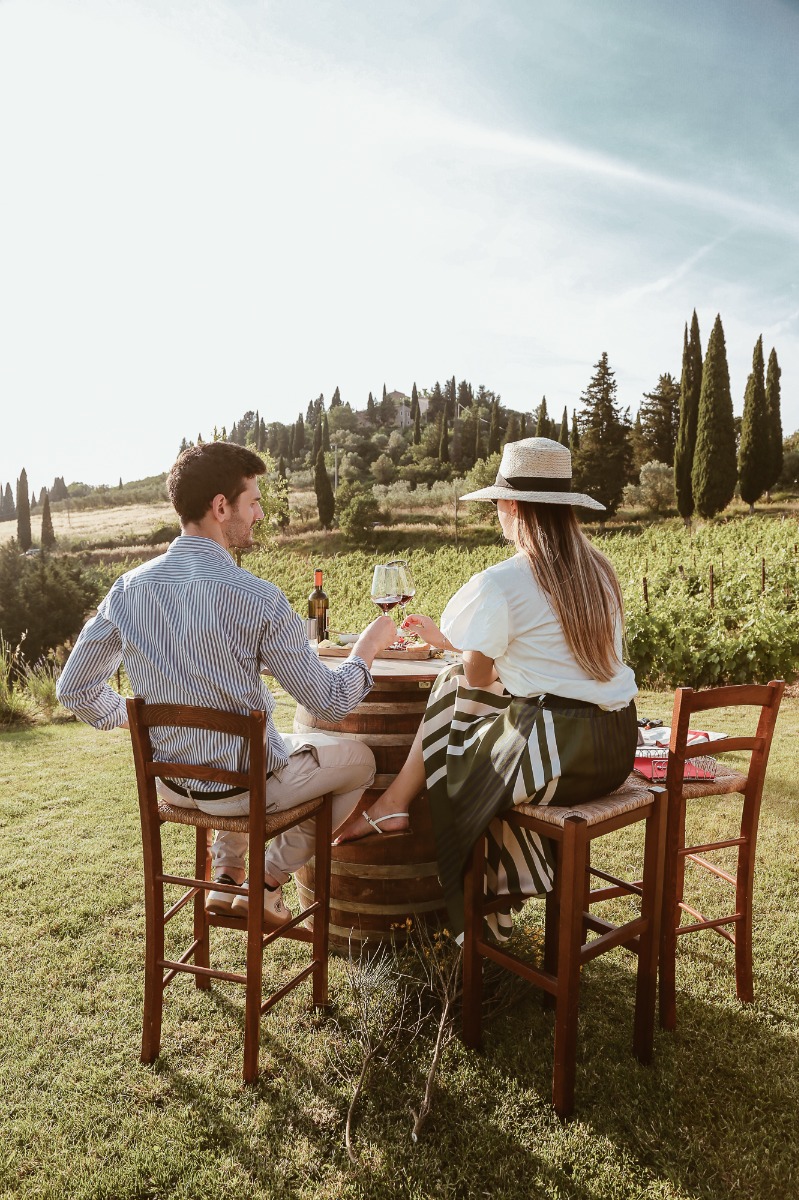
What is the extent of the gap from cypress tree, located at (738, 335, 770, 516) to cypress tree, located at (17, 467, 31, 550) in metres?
33.9

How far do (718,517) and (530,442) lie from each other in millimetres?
27489

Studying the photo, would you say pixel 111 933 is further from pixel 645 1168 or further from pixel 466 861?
pixel 645 1168

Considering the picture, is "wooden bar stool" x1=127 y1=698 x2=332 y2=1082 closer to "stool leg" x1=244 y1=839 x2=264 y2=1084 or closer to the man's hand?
"stool leg" x1=244 y1=839 x2=264 y2=1084

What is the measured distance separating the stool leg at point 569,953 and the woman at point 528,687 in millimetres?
183

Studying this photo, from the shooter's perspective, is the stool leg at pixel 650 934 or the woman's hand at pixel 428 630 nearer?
the stool leg at pixel 650 934

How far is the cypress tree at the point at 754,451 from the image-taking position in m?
28.1

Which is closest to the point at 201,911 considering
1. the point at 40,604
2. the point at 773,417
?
the point at 40,604

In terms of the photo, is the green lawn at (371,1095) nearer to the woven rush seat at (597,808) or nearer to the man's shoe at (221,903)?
the man's shoe at (221,903)

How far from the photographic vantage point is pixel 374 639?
258 centimetres

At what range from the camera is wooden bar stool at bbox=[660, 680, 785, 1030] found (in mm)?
2479

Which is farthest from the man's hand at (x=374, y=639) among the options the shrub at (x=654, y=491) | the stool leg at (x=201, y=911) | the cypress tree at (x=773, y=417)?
the shrub at (x=654, y=491)

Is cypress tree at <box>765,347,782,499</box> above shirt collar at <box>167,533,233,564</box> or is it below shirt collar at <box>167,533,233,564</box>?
above

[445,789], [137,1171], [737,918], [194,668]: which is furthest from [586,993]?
[194,668]

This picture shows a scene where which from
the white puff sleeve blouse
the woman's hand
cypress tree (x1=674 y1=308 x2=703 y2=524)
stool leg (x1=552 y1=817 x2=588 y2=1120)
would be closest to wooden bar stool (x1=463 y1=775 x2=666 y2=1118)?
stool leg (x1=552 y1=817 x2=588 y2=1120)
